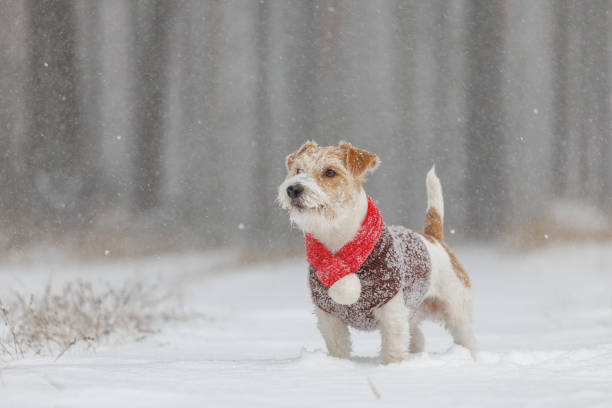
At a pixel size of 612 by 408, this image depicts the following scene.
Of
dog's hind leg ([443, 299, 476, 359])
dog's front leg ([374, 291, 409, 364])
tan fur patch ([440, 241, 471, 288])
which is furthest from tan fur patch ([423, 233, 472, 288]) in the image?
dog's front leg ([374, 291, 409, 364])

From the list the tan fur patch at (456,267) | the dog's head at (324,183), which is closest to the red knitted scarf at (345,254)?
the dog's head at (324,183)

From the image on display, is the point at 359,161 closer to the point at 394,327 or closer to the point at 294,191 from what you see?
the point at 294,191

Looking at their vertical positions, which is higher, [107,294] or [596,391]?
[596,391]

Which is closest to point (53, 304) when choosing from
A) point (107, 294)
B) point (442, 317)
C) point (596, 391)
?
point (107, 294)

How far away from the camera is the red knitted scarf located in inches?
129

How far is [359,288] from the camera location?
10.7 feet

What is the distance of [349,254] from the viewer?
331 cm

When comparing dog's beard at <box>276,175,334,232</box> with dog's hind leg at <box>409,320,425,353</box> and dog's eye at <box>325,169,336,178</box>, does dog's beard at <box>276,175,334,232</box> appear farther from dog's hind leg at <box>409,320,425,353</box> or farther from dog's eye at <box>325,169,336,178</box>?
dog's hind leg at <box>409,320,425,353</box>

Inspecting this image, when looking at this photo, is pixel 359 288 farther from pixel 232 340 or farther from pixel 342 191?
pixel 232 340

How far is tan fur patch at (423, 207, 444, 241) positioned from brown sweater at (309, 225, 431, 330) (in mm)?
806

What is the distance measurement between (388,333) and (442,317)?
91 centimetres

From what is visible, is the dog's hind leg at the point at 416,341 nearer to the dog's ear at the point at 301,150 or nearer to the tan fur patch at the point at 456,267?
the tan fur patch at the point at 456,267

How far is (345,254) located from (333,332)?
0.60 m

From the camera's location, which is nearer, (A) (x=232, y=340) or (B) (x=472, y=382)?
(B) (x=472, y=382)
